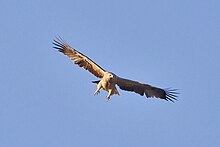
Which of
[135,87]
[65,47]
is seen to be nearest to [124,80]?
[135,87]

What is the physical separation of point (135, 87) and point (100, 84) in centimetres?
229

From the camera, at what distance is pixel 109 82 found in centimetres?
2744

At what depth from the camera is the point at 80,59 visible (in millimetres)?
28406

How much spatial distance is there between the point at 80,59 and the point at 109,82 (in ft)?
5.86

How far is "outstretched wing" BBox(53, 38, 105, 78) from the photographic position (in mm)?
28125

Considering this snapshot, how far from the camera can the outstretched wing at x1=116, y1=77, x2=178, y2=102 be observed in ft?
94.0

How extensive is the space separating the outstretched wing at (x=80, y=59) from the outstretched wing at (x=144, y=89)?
0.90 meters

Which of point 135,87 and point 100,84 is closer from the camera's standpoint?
point 100,84

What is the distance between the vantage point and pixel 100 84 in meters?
27.4

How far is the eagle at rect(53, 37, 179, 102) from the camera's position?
90.0 feet

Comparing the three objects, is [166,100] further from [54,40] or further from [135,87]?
[54,40]

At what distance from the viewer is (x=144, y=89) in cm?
2941

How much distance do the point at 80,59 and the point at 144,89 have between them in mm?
3102

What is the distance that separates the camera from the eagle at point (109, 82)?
2742 centimetres
